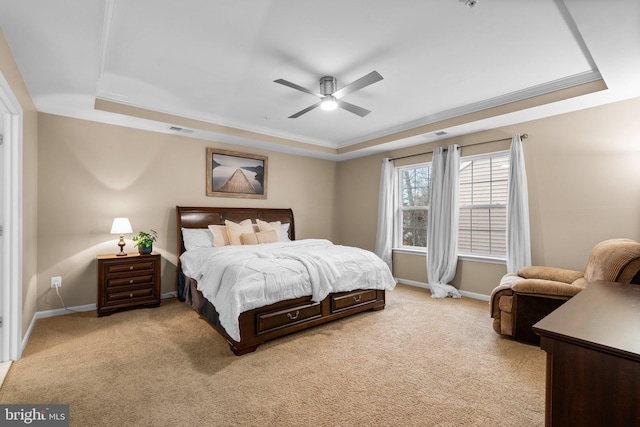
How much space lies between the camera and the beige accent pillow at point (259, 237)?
4.43 m

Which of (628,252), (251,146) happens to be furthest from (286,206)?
(628,252)

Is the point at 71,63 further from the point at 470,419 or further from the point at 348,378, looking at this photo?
the point at 470,419

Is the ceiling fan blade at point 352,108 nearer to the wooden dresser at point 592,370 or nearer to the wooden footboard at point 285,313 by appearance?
the wooden footboard at point 285,313

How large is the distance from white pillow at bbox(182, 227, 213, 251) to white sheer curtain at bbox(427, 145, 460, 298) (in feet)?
11.4

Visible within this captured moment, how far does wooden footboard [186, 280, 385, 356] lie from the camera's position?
2682 mm

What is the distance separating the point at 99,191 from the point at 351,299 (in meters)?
3.57

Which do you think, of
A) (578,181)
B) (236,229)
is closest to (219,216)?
(236,229)

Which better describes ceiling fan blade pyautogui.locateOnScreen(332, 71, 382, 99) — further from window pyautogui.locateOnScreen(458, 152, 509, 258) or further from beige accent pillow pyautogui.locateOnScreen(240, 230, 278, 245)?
window pyautogui.locateOnScreen(458, 152, 509, 258)

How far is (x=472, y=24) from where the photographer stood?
2213 millimetres

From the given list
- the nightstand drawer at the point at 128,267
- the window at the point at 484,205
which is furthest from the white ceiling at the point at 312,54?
the nightstand drawer at the point at 128,267

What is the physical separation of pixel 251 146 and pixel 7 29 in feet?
11.1

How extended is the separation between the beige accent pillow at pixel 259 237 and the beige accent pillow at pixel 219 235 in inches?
9.3

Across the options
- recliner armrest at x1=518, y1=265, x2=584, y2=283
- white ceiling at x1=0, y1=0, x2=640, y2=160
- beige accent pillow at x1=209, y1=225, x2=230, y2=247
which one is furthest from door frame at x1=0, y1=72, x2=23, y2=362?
recliner armrest at x1=518, y1=265, x2=584, y2=283

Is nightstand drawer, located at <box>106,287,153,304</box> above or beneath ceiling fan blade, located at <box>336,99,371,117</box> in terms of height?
beneath
